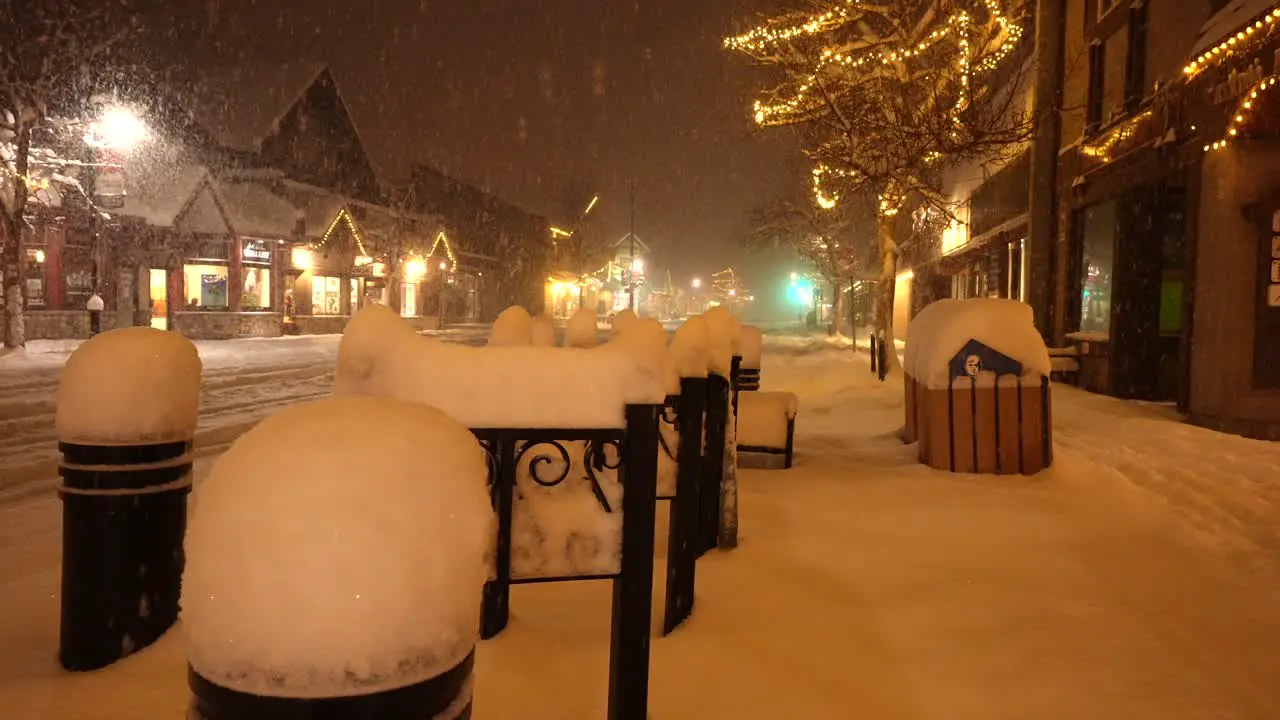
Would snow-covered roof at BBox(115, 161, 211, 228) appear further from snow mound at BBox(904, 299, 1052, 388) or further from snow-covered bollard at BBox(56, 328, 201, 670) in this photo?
snow-covered bollard at BBox(56, 328, 201, 670)

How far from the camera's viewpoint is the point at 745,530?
5.44 metres

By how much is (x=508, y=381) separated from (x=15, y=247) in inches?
916

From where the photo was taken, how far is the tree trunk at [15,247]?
1998 centimetres

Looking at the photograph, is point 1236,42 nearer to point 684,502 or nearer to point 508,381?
point 684,502

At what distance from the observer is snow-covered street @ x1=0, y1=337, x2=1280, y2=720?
3170mm

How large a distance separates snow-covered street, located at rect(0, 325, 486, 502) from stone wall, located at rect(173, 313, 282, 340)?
414 centimetres

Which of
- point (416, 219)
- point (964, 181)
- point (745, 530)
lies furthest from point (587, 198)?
point (745, 530)

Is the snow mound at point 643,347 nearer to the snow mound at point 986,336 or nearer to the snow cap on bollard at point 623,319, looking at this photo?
the snow cap on bollard at point 623,319

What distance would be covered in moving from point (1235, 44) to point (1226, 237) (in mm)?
2157

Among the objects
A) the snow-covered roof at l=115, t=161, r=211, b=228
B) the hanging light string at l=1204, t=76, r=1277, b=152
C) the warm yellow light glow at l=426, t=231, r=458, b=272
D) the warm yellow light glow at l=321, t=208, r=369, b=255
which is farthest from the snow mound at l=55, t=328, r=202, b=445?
the warm yellow light glow at l=426, t=231, r=458, b=272

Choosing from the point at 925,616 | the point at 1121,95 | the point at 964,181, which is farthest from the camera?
the point at 964,181

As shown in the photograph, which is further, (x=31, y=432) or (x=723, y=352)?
(x=31, y=432)

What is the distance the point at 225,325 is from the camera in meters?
30.1

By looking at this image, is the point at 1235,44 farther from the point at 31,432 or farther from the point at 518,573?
the point at 31,432
